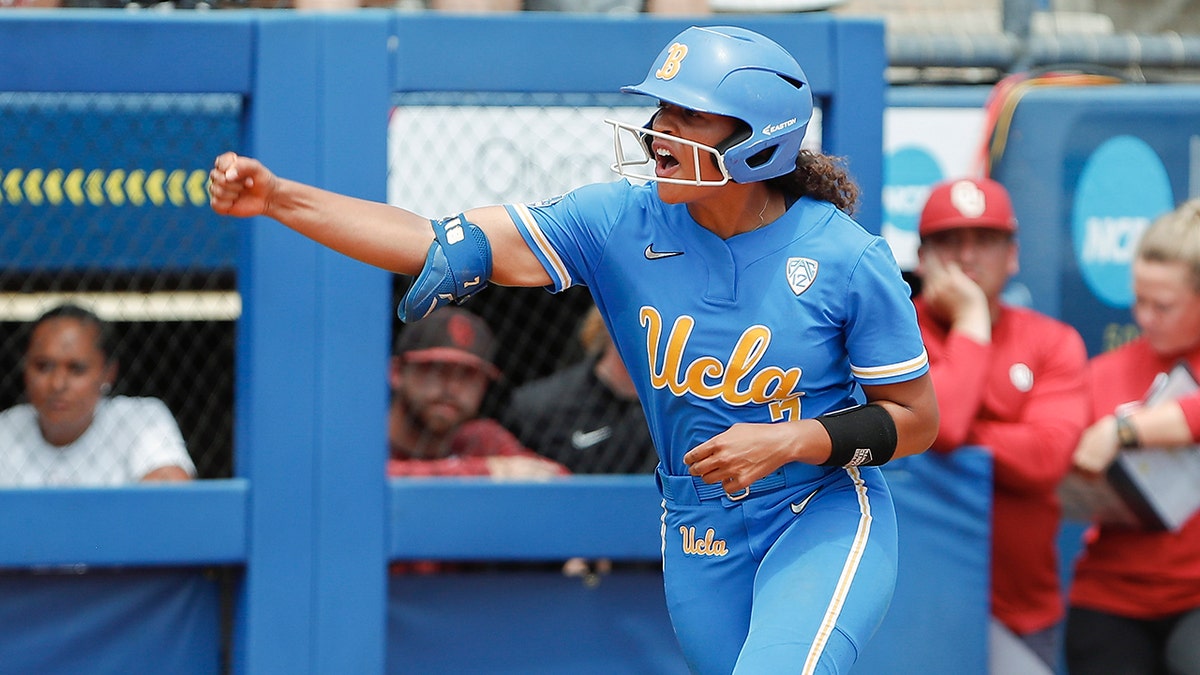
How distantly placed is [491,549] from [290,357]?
2.56 ft

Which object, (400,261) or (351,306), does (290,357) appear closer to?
(351,306)

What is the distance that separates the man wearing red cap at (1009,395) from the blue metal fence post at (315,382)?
174 centimetres

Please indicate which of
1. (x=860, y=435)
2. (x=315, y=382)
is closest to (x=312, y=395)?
(x=315, y=382)

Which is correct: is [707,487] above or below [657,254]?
below

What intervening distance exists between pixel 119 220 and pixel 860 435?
291 centimetres

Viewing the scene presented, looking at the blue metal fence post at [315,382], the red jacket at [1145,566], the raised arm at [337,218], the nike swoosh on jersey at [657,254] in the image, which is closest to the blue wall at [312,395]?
the blue metal fence post at [315,382]

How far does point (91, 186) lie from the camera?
4.63 meters

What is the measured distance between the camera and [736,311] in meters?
2.86

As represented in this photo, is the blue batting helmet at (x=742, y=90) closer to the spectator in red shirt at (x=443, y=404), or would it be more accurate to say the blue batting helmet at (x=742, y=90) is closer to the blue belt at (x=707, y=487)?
the blue belt at (x=707, y=487)

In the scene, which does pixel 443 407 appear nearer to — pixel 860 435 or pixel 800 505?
pixel 800 505

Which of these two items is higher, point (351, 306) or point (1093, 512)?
point (351, 306)

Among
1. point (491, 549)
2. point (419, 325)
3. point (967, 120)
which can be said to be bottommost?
point (491, 549)

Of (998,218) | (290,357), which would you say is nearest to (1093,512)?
(998,218)

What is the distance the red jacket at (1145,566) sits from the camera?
404cm
